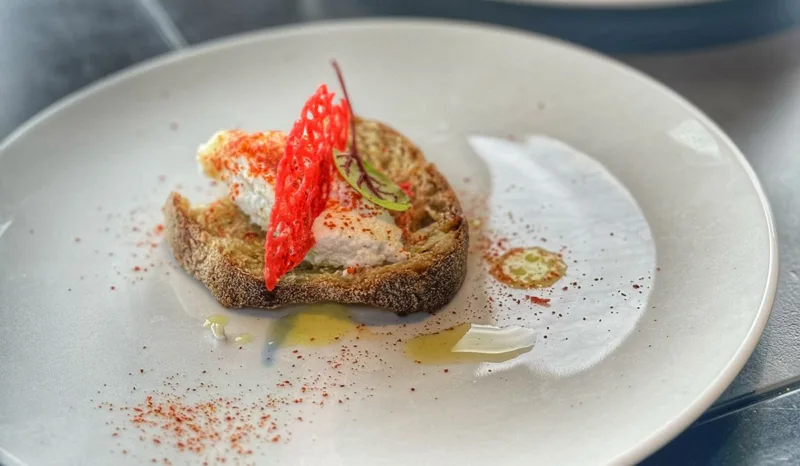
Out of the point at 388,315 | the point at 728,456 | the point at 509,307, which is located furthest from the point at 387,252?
the point at 728,456

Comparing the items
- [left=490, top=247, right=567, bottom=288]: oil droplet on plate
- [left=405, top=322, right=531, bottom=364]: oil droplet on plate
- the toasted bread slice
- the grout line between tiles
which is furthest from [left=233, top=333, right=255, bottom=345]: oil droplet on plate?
the grout line between tiles

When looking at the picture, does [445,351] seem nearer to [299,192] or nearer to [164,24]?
[299,192]

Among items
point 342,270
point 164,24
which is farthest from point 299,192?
point 164,24

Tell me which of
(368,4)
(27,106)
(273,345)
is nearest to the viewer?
(273,345)

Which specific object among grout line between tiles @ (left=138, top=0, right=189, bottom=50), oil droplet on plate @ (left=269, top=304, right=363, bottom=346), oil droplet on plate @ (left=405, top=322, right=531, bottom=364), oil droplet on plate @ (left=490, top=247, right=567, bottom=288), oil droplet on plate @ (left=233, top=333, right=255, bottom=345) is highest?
grout line between tiles @ (left=138, top=0, right=189, bottom=50)

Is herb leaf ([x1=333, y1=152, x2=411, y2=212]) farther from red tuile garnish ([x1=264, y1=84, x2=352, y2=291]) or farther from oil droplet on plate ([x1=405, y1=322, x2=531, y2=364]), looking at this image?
oil droplet on plate ([x1=405, y1=322, x2=531, y2=364])

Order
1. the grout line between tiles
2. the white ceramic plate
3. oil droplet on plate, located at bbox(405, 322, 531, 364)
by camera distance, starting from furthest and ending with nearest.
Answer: the grout line between tiles < oil droplet on plate, located at bbox(405, 322, 531, 364) < the white ceramic plate

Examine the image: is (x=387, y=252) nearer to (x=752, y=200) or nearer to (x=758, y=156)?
(x=752, y=200)
